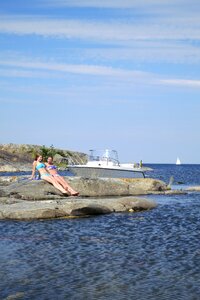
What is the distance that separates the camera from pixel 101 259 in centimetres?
1425

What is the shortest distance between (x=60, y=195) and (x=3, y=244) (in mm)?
13481

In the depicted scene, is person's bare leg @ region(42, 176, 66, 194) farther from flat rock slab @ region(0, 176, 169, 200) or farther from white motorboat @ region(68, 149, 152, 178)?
white motorboat @ region(68, 149, 152, 178)

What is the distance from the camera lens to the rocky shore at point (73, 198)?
74.3 ft

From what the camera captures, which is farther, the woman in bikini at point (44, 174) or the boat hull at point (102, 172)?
the boat hull at point (102, 172)

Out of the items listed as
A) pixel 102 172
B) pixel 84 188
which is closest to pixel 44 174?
pixel 84 188

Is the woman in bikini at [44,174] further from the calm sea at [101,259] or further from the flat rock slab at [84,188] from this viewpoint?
the calm sea at [101,259]

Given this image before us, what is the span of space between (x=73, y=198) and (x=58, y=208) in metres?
5.69

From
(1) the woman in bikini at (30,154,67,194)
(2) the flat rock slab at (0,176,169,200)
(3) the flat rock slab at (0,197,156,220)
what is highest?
(1) the woman in bikini at (30,154,67,194)

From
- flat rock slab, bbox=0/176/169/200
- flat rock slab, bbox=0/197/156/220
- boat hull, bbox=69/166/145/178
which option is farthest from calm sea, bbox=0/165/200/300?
boat hull, bbox=69/166/145/178

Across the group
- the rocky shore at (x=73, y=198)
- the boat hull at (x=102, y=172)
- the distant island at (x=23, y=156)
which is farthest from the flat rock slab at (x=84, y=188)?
the distant island at (x=23, y=156)

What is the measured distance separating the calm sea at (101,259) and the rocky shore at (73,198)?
0.97 meters

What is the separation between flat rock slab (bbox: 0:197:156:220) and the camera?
22172 mm

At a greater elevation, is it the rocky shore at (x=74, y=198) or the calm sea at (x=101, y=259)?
the rocky shore at (x=74, y=198)

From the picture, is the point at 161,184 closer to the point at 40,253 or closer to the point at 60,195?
the point at 60,195
